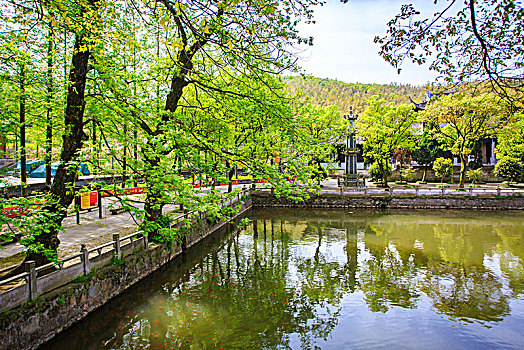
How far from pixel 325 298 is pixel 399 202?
17.1 meters

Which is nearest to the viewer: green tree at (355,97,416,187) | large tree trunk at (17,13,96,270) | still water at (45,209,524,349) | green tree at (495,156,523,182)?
still water at (45,209,524,349)

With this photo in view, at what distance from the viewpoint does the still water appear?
7.34 m

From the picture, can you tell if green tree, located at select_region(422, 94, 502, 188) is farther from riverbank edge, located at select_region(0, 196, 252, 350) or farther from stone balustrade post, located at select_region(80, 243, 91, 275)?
stone balustrade post, located at select_region(80, 243, 91, 275)

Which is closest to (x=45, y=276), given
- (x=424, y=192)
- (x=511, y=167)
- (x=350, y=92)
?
(x=424, y=192)

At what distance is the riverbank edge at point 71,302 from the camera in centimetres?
607

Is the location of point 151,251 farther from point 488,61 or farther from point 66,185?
point 488,61

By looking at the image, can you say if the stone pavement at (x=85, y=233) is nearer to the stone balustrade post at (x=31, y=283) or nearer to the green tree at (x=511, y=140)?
the stone balustrade post at (x=31, y=283)

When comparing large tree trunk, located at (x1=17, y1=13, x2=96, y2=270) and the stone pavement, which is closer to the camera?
large tree trunk, located at (x1=17, y1=13, x2=96, y2=270)

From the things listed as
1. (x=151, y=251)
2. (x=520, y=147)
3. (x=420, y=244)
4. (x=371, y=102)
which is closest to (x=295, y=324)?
(x=151, y=251)

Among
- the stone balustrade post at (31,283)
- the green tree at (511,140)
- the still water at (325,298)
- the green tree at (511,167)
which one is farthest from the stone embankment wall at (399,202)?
the stone balustrade post at (31,283)

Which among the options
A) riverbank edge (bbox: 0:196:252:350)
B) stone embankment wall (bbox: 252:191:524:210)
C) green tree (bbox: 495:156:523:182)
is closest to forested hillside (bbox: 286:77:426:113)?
green tree (bbox: 495:156:523:182)

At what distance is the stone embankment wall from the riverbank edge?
14586 millimetres

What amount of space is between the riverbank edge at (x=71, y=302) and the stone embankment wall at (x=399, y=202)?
14586 millimetres

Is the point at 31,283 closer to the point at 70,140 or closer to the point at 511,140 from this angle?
the point at 70,140
